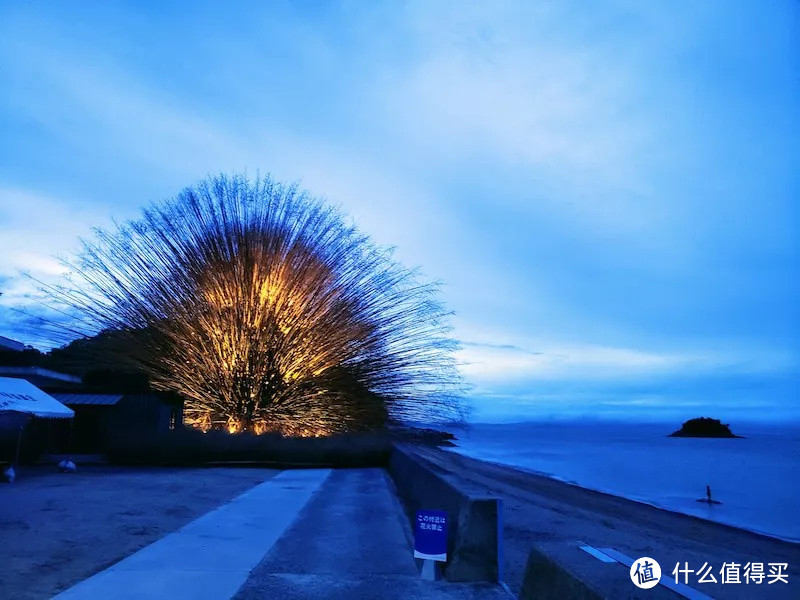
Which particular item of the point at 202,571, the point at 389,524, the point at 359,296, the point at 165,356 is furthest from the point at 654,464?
the point at 202,571

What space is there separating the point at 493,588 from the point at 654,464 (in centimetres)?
4944

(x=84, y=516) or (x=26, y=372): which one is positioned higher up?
(x=26, y=372)

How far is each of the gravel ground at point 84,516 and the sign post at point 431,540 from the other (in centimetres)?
276

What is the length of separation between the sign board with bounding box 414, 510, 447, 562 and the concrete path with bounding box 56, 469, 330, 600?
4.87ft

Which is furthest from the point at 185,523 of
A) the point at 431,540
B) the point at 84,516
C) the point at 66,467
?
the point at 66,467

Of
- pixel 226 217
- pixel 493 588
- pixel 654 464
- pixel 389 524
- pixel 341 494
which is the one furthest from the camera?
pixel 654 464

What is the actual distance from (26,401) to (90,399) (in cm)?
572

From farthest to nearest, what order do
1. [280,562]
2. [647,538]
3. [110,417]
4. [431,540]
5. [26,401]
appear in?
[110,417] → [647,538] → [26,401] → [280,562] → [431,540]

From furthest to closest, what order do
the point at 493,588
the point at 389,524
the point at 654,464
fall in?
the point at 654,464 → the point at 389,524 → the point at 493,588

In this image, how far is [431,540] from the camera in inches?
199

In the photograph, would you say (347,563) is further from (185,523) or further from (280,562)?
(185,523)

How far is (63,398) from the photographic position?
669 inches

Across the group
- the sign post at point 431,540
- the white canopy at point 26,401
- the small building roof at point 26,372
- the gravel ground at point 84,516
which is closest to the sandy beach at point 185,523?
the gravel ground at point 84,516

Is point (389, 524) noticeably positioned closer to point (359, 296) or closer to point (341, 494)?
point (341, 494)
